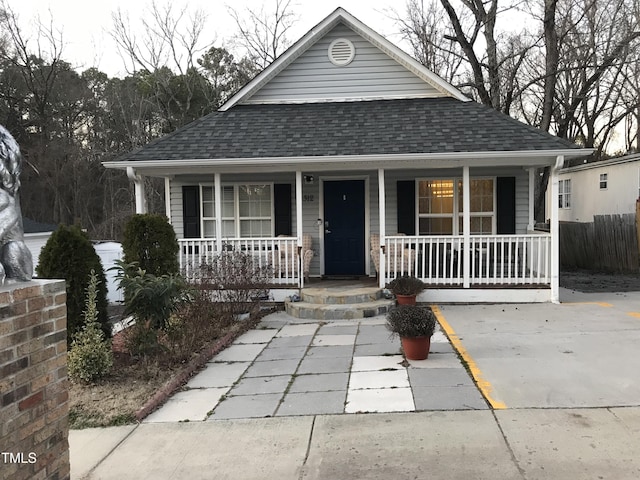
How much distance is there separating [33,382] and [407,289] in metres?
6.60

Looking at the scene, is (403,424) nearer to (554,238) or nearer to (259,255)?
(259,255)

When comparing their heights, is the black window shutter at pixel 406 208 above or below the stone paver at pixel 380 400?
above

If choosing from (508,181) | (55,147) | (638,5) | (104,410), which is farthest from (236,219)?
(55,147)

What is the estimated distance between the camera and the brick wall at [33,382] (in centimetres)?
242

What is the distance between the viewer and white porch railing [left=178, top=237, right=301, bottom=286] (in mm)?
9406

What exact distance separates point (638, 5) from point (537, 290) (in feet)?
46.1

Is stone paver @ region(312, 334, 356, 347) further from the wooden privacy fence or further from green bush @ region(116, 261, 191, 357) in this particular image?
the wooden privacy fence

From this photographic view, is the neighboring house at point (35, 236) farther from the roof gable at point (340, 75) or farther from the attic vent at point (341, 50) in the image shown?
the attic vent at point (341, 50)

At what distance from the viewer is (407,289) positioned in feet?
27.9

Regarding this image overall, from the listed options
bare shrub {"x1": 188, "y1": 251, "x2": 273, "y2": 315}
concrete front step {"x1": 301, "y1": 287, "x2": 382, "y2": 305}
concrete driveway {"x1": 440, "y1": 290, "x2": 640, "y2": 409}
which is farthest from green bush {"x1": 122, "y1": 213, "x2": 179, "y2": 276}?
concrete driveway {"x1": 440, "y1": 290, "x2": 640, "y2": 409}

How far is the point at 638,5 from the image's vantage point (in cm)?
1738

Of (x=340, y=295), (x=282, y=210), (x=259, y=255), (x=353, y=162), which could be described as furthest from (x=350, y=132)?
(x=340, y=295)

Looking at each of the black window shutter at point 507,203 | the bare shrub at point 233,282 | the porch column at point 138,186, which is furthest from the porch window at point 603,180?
the porch column at point 138,186

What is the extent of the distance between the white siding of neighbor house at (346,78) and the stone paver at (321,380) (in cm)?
603
